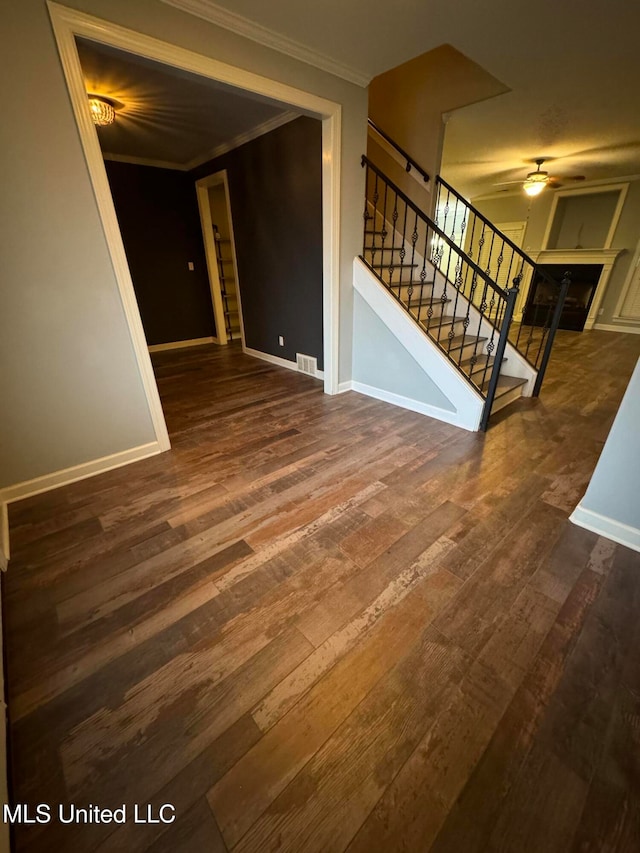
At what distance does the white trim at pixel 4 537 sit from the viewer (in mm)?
1573

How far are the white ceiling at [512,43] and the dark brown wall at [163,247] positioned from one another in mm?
3438

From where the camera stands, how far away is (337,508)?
1.93 meters

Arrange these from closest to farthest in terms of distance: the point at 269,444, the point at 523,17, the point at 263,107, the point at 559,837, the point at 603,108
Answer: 1. the point at 559,837
2. the point at 523,17
3. the point at 269,444
4. the point at 263,107
5. the point at 603,108

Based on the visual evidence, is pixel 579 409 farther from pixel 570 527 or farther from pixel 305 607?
pixel 305 607

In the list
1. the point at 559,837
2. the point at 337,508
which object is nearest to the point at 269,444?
the point at 337,508

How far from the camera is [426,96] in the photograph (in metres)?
3.46

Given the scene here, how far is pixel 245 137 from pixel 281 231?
3.69ft

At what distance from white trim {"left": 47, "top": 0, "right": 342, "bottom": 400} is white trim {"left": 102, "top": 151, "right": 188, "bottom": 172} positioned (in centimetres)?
328

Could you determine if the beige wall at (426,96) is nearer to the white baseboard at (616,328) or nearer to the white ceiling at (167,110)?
the white ceiling at (167,110)

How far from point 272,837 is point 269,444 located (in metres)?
2.02

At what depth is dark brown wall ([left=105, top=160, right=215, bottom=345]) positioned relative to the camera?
4684 millimetres

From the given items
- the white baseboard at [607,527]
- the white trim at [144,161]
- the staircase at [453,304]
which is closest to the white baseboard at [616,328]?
the staircase at [453,304]

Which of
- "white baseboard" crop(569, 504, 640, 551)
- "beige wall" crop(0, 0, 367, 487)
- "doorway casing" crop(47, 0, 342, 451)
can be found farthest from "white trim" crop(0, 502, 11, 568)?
"white baseboard" crop(569, 504, 640, 551)

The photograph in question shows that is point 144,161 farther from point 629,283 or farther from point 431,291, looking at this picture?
point 629,283
